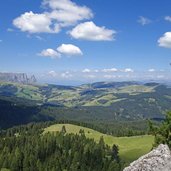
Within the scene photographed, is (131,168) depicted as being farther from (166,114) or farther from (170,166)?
(166,114)

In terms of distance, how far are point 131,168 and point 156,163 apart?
1.61 m

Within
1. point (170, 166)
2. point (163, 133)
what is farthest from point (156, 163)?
point (163, 133)

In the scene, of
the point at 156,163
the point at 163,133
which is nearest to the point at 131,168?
the point at 156,163

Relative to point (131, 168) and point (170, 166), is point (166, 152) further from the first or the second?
point (131, 168)

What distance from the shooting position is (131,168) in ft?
75.8

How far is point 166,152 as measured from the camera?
2375 centimetres

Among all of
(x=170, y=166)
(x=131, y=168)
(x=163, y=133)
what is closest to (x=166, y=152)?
(x=170, y=166)

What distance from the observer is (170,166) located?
75.3 ft

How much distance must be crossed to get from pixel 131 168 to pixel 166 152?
2606 millimetres

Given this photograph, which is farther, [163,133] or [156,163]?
[163,133]

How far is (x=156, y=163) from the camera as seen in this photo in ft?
74.4

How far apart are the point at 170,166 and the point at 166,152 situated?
1.09 meters

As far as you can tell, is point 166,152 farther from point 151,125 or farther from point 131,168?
point 151,125

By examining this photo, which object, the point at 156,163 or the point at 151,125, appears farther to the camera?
the point at 151,125
